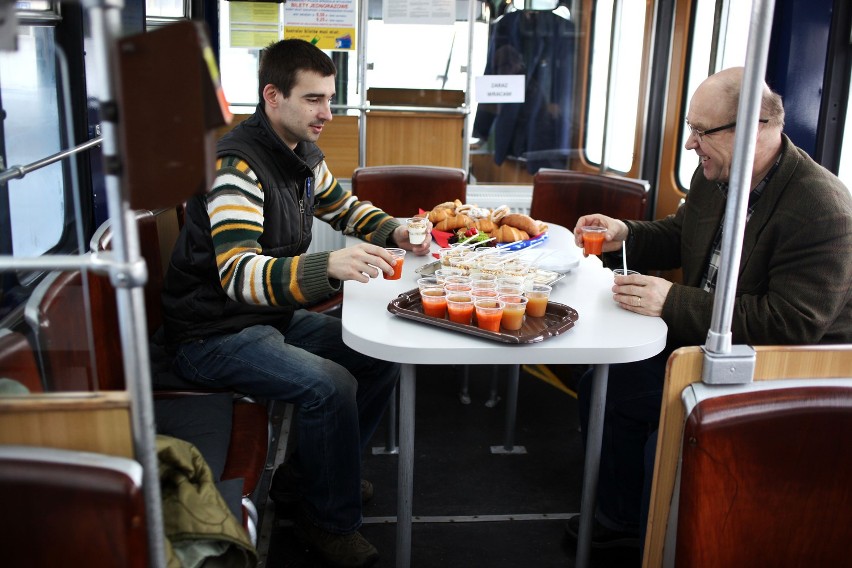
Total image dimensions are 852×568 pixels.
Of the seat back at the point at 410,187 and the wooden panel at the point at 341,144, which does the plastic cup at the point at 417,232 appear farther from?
the wooden panel at the point at 341,144

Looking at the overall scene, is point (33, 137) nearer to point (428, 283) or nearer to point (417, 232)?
point (417, 232)

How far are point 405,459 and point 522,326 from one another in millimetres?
476

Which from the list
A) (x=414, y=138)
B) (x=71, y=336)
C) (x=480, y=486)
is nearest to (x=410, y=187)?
(x=414, y=138)

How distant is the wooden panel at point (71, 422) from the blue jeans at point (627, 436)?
1.69 metres

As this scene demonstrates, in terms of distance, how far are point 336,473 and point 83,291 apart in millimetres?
1037

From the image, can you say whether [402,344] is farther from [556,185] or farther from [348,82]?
[348,82]

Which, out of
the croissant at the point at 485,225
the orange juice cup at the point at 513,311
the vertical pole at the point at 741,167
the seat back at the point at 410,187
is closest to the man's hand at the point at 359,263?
the orange juice cup at the point at 513,311

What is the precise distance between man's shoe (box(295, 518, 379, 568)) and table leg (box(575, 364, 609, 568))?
68 cm

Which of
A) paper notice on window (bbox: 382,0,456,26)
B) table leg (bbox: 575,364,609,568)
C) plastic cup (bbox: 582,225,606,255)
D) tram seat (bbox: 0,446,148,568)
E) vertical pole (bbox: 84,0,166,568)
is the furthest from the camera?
paper notice on window (bbox: 382,0,456,26)

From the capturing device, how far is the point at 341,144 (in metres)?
4.98

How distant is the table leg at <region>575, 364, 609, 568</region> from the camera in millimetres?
2049

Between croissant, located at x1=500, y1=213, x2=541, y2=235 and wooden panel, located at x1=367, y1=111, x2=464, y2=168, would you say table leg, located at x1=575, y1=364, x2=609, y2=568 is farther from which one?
wooden panel, located at x1=367, y1=111, x2=464, y2=168

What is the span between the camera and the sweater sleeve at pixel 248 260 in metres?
2.15

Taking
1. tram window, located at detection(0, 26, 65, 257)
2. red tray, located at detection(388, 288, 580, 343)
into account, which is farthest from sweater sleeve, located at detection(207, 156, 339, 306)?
tram window, located at detection(0, 26, 65, 257)
